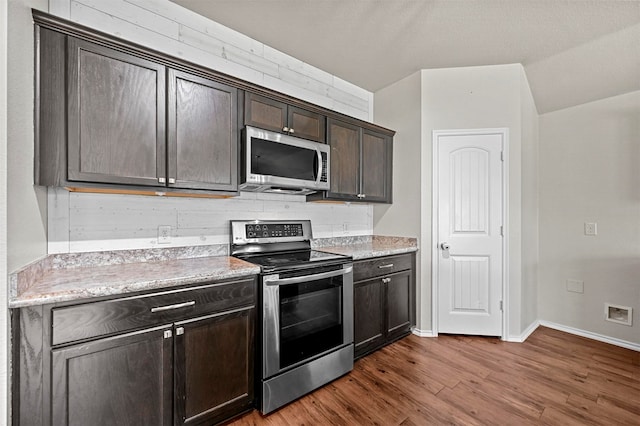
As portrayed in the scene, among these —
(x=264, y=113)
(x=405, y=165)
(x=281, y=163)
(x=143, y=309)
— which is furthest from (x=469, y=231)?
(x=143, y=309)

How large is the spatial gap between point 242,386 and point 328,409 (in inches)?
22.6

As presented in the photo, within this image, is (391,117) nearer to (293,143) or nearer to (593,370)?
(293,143)

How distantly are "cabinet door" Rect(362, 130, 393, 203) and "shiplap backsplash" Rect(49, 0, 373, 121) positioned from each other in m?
0.56

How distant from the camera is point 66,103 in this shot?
1.50 metres

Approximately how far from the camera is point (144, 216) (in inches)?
79.0

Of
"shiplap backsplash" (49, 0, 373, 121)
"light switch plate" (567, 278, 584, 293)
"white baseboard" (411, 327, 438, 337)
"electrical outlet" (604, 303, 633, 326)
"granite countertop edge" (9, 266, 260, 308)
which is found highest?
"shiplap backsplash" (49, 0, 373, 121)

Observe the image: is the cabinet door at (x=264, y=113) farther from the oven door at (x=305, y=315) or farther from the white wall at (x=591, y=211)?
the white wall at (x=591, y=211)

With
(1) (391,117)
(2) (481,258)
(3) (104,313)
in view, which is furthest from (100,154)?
(2) (481,258)

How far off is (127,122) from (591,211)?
169 inches

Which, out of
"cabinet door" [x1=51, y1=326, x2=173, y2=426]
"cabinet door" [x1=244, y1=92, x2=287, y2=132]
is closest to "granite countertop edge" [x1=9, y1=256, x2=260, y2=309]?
"cabinet door" [x1=51, y1=326, x2=173, y2=426]

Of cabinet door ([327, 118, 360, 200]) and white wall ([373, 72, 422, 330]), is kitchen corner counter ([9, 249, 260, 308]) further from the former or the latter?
white wall ([373, 72, 422, 330])

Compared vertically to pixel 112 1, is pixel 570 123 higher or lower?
lower

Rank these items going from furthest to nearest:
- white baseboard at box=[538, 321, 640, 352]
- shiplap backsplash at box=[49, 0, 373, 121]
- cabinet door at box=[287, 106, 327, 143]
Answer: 1. white baseboard at box=[538, 321, 640, 352]
2. cabinet door at box=[287, 106, 327, 143]
3. shiplap backsplash at box=[49, 0, 373, 121]

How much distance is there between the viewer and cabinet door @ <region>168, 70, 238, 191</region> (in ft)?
5.99
